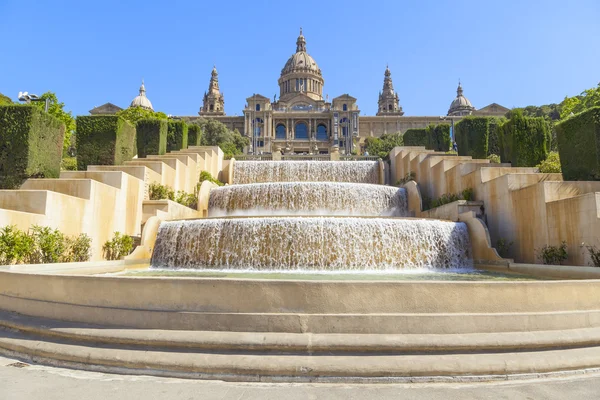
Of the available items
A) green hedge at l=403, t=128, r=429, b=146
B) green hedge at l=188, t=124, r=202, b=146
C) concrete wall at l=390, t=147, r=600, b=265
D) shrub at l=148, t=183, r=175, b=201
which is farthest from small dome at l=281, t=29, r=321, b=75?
shrub at l=148, t=183, r=175, b=201

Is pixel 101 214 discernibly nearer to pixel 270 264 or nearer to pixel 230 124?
pixel 270 264

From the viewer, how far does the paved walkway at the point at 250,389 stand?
325cm

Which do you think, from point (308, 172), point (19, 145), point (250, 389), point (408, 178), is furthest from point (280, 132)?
point (250, 389)

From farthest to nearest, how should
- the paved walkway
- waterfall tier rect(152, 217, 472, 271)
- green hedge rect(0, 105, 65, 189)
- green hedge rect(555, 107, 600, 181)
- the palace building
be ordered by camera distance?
1. the palace building
2. green hedge rect(0, 105, 65, 189)
3. green hedge rect(555, 107, 600, 181)
4. waterfall tier rect(152, 217, 472, 271)
5. the paved walkway

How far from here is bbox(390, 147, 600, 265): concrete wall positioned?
28.2ft

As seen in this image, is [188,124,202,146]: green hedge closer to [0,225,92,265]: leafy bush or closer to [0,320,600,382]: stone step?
[0,225,92,265]: leafy bush

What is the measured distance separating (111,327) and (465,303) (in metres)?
3.67

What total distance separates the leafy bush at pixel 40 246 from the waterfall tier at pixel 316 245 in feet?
6.51

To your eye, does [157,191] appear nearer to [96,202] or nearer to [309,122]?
[96,202]

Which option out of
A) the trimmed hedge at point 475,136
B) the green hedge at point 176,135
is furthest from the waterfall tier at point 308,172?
the trimmed hedge at point 475,136

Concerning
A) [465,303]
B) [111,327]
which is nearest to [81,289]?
[111,327]

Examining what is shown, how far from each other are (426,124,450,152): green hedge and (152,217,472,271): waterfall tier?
17.9m

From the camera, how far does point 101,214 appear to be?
36.2 feet

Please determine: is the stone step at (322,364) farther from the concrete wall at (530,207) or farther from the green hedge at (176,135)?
the green hedge at (176,135)
